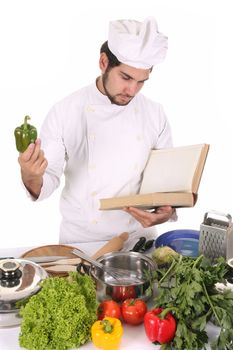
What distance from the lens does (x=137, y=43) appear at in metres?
2.55

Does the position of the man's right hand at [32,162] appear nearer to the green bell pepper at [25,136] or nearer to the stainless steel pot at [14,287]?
the green bell pepper at [25,136]

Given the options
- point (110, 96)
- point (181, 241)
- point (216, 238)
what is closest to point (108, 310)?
point (216, 238)

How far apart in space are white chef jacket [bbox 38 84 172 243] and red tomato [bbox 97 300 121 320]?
93 centimetres

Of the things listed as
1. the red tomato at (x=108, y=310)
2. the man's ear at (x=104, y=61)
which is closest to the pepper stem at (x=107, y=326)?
the red tomato at (x=108, y=310)

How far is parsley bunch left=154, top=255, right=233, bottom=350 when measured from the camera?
1.80 m

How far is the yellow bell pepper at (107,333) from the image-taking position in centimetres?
182

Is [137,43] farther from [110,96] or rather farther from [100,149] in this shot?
[100,149]

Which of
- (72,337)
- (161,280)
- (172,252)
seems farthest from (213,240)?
(72,337)

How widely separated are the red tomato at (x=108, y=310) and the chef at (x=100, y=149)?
77 cm

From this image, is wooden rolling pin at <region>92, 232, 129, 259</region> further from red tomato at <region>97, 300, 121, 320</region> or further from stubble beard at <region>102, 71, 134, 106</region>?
stubble beard at <region>102, 71, 134, 106</region>

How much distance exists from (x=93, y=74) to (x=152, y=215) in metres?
1.97

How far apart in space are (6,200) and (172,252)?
7.87 ft

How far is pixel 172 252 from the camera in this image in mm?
2297

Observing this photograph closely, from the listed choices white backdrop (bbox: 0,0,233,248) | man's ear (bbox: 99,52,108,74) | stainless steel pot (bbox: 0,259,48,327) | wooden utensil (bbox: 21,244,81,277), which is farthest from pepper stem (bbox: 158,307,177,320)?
white backdrop (bbox: 0,0,233,248)
